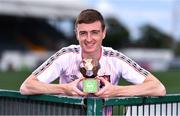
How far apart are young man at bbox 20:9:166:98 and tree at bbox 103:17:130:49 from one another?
6375 cm

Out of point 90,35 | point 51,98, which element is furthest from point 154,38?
point 51,98

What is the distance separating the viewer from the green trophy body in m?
2.96

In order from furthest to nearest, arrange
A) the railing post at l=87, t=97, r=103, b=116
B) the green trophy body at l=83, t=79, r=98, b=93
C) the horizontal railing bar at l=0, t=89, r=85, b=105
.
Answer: the green trophy body at l=83, t=79, r=98, b=93
the horizontal railing bar at l=0, t=89, r=85, b=105
the railing post at l=87, t=97, r=103, b=116

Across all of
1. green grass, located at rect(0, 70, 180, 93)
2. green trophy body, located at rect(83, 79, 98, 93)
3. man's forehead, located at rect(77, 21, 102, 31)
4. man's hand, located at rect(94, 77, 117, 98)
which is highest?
man's forehead, located at rect(77, 21, 102, 31)

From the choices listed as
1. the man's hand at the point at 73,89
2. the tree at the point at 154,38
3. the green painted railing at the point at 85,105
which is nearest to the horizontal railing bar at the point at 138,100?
the green painted railing at the point at 85,105

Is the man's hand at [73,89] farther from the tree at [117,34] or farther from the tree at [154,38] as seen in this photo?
the tree at [154,38]

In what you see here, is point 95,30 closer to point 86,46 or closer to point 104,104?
point 86,46

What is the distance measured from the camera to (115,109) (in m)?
3.13

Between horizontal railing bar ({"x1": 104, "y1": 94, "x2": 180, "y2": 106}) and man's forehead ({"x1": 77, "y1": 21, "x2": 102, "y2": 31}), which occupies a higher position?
man's forehead ({"x1": 77, "y1": 21, "x2": 102, "y2": 31})

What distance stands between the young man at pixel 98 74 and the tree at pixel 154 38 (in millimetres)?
80005

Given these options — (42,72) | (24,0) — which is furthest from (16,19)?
(42,72)

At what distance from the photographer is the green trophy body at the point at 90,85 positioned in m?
2.96

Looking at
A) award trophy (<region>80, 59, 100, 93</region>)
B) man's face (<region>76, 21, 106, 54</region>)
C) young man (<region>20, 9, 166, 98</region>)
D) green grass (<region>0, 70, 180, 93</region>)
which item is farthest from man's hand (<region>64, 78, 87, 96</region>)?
green grass (<region>0, 70, 180, 93</region>)

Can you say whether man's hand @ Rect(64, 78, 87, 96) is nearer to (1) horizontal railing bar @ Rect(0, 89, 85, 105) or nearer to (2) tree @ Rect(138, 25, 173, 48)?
(1) horizontal railing bar @ Rect(0, 89, 85, 105)
